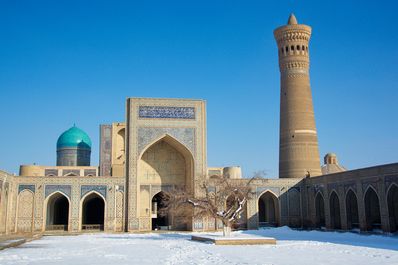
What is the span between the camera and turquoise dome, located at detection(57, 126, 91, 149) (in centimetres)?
3080

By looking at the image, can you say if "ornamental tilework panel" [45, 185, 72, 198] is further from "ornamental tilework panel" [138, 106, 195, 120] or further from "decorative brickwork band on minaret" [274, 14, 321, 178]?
"decorative brickwork band on minaret" [274, 14, 321, 178]

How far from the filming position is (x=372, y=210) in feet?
60.5

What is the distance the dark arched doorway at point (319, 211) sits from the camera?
2197cm

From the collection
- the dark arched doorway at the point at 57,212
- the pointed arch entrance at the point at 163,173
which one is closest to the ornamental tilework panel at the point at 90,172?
the dark arched doorway at the point at 57,212

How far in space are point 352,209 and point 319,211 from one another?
2.55 m

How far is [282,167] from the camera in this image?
25.1 meters

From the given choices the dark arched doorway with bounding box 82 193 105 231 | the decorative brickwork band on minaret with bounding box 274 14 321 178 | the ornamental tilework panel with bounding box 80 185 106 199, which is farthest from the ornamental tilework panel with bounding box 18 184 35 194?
the decorative brickwork band on minaret with bounding box 274 14 321 178

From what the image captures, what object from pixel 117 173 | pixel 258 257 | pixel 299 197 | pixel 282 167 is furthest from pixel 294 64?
pixel 258 257

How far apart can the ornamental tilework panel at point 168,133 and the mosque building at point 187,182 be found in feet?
0.15

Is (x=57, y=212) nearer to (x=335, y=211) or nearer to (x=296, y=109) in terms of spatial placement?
(x=296, y=109)

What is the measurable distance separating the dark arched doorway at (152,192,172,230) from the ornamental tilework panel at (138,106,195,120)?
145 inches

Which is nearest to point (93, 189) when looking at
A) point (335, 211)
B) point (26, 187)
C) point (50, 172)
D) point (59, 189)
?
point (59, 189)

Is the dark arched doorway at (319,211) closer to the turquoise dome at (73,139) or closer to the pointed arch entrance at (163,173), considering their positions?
the pointed arch entrance at (163,173)

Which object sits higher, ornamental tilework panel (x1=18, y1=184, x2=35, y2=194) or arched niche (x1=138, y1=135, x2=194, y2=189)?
arched niche (x1=138, y1=135, x2=194, y2=189)
